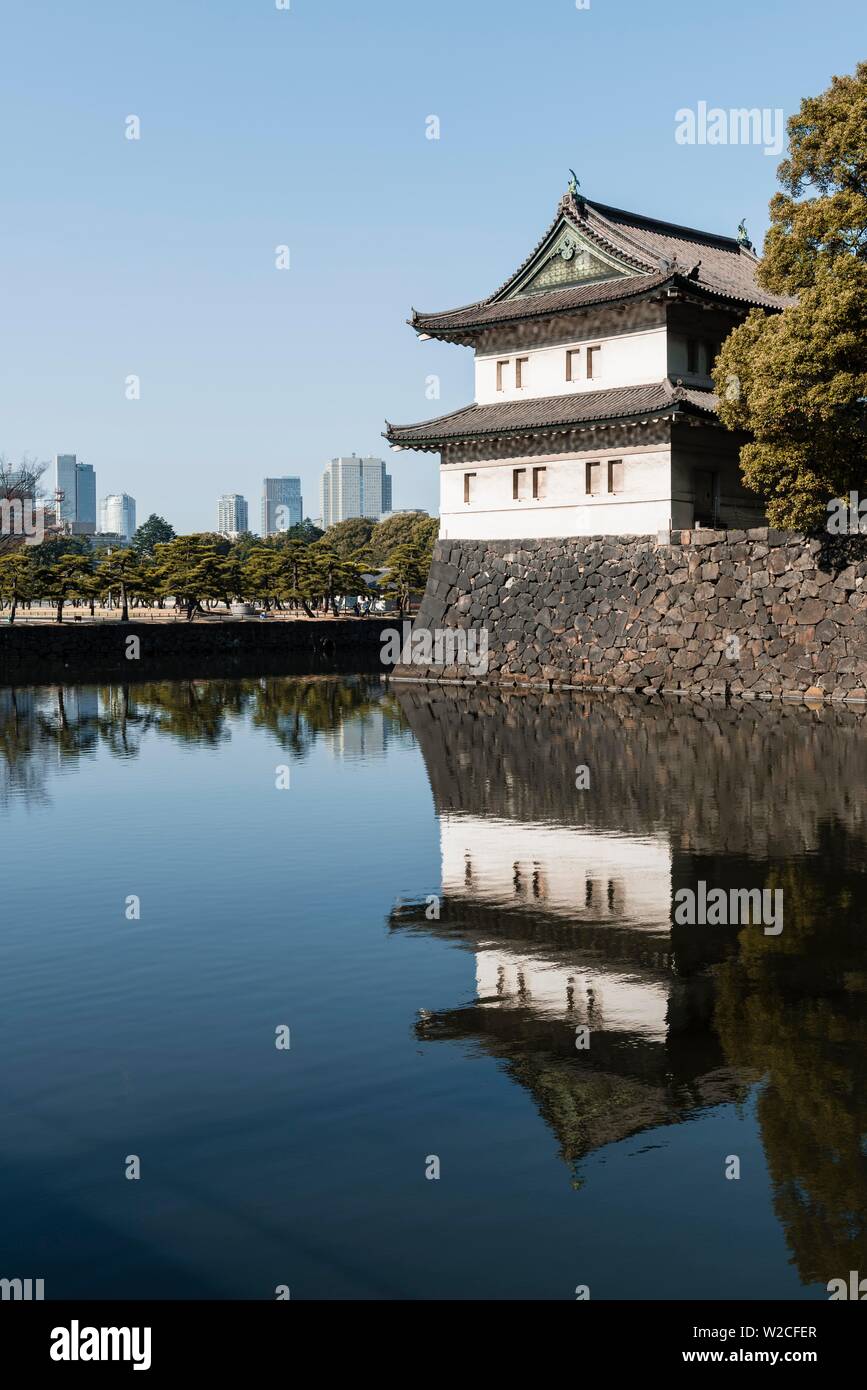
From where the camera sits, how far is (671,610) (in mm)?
40938

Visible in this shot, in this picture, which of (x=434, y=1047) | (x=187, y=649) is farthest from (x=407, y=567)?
(x=434, y=1047)

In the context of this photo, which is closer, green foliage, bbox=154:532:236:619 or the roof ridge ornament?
the roof ridge ornament

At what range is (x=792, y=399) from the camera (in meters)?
33.7

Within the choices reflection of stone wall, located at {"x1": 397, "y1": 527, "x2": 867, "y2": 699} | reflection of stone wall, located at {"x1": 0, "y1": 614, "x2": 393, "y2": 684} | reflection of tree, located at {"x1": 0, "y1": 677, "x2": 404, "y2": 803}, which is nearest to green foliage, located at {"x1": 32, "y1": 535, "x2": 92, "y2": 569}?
reflection of stone wall, located at {"x1": 0, "y1": 614, "x2": 393, "y2": 684}

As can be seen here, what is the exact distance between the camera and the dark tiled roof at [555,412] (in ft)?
132

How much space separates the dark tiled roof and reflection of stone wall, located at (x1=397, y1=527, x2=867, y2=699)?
386 cm

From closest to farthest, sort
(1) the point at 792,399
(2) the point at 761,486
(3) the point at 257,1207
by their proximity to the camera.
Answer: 1. (3) the point at 257,1207
2. (1) the point at 792,399
3. (2) the point at 761,486

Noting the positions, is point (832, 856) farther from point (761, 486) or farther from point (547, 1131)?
point (761, 486)

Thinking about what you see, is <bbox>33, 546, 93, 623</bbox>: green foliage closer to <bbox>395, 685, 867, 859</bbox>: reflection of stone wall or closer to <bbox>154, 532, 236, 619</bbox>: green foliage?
<bbox>154, 532, 236, 619</bbox>: green foliage

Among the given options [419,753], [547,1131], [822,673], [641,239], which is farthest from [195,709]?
[547,1131]

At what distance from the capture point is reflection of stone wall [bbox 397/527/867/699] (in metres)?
37.1

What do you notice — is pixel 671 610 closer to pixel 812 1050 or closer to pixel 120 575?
pixel 812 1050
